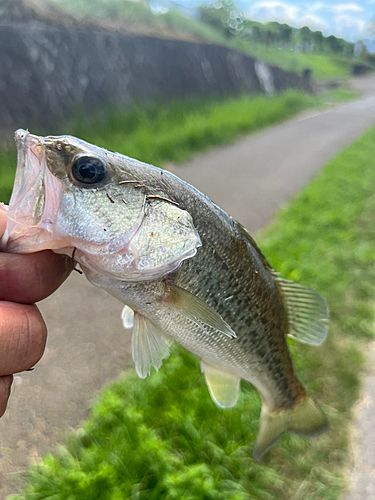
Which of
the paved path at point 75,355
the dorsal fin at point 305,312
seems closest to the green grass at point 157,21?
the paved path at point 75,355

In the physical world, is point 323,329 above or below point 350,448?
above

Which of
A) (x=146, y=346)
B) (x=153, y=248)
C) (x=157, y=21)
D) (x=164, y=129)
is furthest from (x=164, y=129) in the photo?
(x=153, y=248)

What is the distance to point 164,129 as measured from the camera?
9492 millimetres

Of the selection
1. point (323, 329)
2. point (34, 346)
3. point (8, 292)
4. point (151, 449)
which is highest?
point (8, 292)

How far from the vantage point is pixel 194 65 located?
555 inches

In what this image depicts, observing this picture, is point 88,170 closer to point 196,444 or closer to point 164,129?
point 196,444

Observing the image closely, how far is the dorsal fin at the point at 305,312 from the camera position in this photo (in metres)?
2.04

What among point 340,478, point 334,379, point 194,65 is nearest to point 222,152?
point 194,65

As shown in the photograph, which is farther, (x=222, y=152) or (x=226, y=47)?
(x=226, y=47)

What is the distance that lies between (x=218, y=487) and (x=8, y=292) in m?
1.60

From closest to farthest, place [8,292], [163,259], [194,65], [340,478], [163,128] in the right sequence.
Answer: [8,292], [163,259], [340,478], [163,128], [194,65]

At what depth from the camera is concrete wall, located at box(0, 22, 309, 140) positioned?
734cm

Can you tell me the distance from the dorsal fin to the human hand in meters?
1.01

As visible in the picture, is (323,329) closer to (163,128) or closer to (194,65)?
(163,128)
